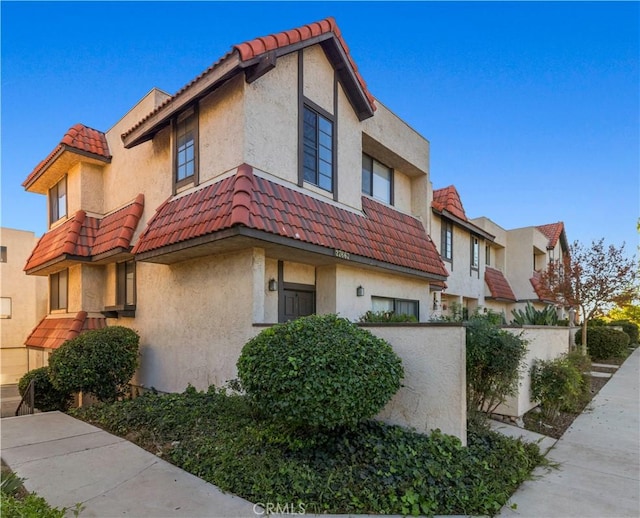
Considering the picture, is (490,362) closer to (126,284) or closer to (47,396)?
(126,284)

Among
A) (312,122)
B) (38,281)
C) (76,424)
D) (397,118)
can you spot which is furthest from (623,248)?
(38,281)

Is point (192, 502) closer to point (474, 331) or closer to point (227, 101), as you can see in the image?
point (474, 331)

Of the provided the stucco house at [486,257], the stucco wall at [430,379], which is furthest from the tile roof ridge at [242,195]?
the stucco house at [486,257]

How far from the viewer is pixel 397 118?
1198 centimetres

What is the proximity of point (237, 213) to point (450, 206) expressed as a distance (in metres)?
12.5

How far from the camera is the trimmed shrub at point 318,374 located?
457 cm

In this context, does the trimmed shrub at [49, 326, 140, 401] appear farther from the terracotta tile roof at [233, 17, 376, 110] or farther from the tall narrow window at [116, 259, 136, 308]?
the terracotta tile roof at [233, 17, 376, 110]

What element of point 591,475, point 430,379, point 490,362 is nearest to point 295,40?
point 430,379

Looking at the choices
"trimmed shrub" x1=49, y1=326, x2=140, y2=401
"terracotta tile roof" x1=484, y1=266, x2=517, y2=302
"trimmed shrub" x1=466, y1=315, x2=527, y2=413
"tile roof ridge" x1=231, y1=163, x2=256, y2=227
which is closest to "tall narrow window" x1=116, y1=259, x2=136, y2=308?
"trimmed shrub" x1=49, y1=326, x2=140, y2=401

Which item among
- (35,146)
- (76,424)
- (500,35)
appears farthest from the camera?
(35,146)

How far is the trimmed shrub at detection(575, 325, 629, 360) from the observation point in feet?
55.9

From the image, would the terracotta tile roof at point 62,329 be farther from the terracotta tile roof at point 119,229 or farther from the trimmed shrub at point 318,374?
the trimmed shrub at point 318,374

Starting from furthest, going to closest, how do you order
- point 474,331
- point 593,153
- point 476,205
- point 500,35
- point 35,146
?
point 476,205 < point 593,153 < point 35,146 < point 500,35 < point 474,331

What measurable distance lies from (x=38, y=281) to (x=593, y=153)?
29.7m
